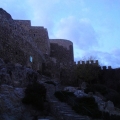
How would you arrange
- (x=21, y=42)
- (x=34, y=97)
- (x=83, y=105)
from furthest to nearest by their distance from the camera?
(x=21, y=42) < (x=83, y=105) < (x=34, y=97)

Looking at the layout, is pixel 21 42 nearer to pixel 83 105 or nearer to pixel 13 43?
pixel 13 43

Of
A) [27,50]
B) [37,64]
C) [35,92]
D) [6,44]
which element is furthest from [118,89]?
[35,92]

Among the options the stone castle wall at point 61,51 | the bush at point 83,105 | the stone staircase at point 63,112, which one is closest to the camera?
the stone staircase at point 63,112

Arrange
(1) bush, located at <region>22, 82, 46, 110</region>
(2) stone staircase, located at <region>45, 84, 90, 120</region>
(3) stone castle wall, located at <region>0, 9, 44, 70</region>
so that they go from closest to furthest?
(2) stone staircase, located at <region>45, 84, 90, 120</region> < (1) bush, located at <region>22, 82, 46, 110</region> < (3) stone castle wall, located at <region>0, 9, 44, 70</region>

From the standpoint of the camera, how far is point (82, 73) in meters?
28.6

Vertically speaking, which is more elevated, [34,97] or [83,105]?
[34,97]

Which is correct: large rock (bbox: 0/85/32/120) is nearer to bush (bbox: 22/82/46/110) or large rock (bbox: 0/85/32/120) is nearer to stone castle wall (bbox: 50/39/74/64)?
bush (bbox: 22/82/46/110)

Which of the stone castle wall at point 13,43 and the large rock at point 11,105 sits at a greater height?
the stone castle wall at point 13,43

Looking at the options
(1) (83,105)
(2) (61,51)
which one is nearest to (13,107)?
(1) (83,105)

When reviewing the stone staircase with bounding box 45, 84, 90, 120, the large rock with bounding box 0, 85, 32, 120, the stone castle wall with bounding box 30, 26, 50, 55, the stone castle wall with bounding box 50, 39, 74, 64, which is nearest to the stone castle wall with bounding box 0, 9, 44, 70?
the large rock with bounding box 0, 85, 32, 120

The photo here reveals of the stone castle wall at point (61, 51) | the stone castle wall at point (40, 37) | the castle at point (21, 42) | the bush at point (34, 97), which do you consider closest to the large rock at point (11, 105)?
the bush at point (34, 97)

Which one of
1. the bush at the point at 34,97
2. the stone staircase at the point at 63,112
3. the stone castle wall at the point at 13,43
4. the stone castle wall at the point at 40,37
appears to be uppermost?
the stone castle wall at the point at 40,37

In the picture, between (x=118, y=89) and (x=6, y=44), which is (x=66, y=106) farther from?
(x=118, y=89)

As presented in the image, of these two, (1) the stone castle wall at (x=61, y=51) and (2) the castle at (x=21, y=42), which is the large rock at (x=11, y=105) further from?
(1) the stone castle wall at (x=61, y=51)
